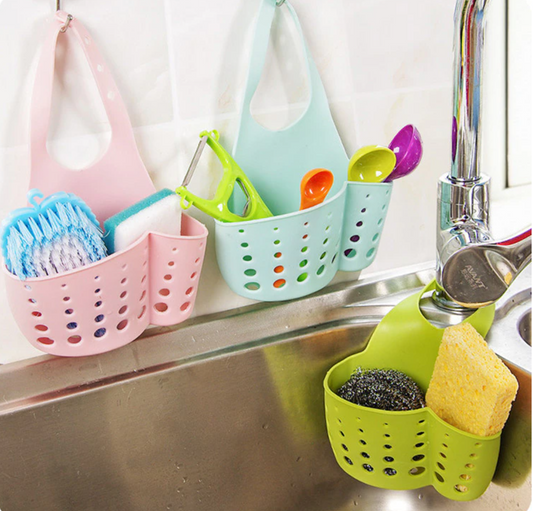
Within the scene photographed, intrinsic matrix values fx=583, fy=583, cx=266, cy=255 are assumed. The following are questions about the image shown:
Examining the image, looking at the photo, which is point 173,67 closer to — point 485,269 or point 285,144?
point 285,144

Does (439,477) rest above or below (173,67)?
below

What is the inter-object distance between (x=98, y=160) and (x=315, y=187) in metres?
0.23

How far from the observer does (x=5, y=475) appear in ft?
2.03

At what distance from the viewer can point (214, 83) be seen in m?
0.64

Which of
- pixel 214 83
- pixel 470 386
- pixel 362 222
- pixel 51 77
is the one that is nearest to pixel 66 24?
pixel 51 77

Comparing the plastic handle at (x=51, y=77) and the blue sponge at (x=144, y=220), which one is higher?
the plastic handle at (x=51, y=77)

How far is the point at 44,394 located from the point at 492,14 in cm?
84

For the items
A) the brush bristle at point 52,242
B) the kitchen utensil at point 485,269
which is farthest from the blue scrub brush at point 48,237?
the kitchen utensil at point 485,269

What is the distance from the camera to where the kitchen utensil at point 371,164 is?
65 centimetres

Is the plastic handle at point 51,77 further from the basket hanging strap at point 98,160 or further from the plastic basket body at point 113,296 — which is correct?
the plastic basket body at point 113,296

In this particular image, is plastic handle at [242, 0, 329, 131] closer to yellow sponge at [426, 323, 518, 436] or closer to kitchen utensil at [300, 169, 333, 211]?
kitchen utensil at [300, 169, 333, 211]

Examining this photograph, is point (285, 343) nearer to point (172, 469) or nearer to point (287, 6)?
point (172, 469)

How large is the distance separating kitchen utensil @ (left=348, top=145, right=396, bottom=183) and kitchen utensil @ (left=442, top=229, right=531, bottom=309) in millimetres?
182

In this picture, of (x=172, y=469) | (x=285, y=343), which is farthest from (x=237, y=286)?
(x=172, y=469)
